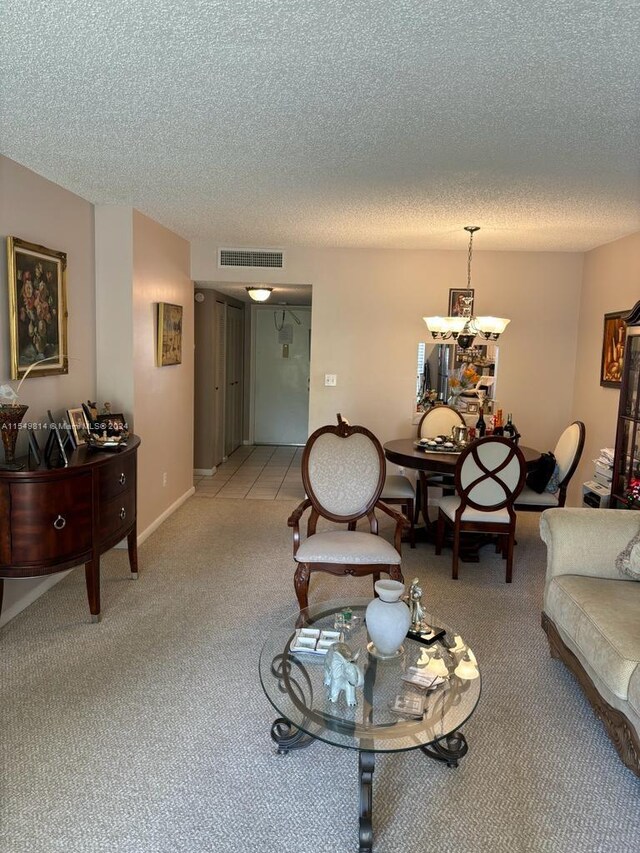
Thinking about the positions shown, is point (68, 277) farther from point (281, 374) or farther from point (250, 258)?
point (281, 374)

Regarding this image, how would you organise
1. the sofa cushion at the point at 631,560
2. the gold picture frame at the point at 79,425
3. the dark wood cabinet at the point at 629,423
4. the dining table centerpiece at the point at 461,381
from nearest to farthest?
the sofa cushion at the point at 631,560 < the gold picture frame at the point at 79,425 < the dark wood cabinet at the point at 629,423 < the dining table centerpiece at the point at 461,381

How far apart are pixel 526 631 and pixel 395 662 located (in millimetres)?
1424

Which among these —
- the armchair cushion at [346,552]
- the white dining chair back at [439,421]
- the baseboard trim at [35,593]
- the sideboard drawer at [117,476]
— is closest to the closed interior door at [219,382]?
the baseboard trim at [35,593]

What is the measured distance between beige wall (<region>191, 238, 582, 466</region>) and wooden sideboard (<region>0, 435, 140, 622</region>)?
2.79m

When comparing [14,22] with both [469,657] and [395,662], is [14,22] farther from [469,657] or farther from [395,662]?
[469,657]

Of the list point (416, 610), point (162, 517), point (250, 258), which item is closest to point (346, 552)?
point (416, 610)

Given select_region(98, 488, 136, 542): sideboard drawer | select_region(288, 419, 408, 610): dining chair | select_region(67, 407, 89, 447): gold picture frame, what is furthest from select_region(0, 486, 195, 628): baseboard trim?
select_region(288, 419, 408, 610): dining chair

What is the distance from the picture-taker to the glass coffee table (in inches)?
70.4

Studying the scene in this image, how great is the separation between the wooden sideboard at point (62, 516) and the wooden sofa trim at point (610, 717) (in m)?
2.35

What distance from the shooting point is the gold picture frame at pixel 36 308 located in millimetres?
3156

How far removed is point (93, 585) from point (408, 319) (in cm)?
369

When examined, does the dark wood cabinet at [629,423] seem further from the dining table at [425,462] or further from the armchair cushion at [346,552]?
the armchair cushion at [346,552]

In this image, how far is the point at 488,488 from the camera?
155 inches

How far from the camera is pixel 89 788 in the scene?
2.03 m
